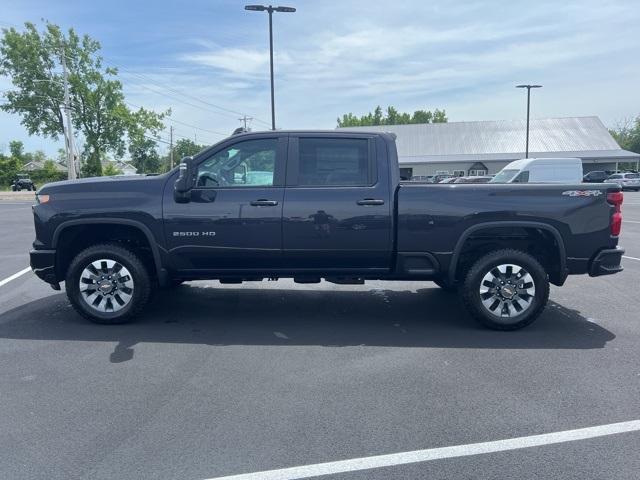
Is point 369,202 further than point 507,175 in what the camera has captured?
No

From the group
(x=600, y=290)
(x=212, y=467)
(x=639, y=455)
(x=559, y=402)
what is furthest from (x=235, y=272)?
(x=600, y=290)

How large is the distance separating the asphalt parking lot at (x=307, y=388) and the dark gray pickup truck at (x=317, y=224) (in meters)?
0.54

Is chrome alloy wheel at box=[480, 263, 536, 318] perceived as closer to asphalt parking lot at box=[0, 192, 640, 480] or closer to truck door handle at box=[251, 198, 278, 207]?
asphalt parking lot at box=[0, 192, 640, 480]

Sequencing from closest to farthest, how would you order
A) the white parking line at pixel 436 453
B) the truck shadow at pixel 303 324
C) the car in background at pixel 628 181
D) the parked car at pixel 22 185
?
the white parking line at pixel 436 453
the truck shadow at pixel 303 324
the car in background at pixel 628 181
the parked car at pixel 22 185

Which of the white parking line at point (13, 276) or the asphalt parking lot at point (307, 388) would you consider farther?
the white parking line at point (13, 276)

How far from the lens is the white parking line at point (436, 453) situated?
302 cm

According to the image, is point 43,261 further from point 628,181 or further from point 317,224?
point 628,181

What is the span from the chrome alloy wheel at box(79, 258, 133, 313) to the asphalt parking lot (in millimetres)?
276

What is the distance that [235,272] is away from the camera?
5.86m

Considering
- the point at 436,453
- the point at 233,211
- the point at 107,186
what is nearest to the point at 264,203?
the point at 233,211

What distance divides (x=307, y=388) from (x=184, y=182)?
254cm

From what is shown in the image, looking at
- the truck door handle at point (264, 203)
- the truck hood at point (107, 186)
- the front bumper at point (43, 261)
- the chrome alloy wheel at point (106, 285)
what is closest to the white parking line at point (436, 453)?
the truck door handle at point (264, 203)

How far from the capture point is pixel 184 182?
551 cm

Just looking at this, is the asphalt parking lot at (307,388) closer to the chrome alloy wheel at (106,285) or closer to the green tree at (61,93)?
the chrome alloy wheel at (106,285)
